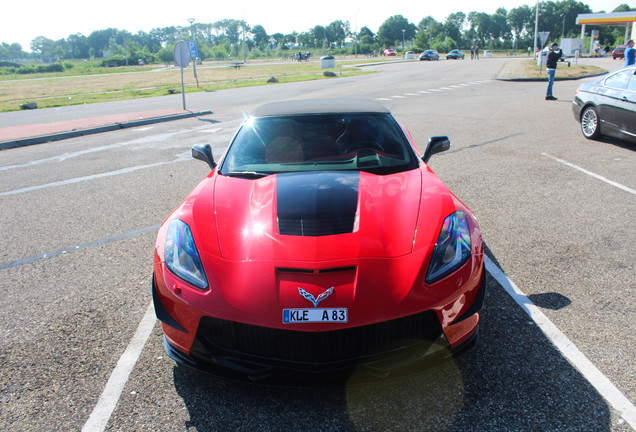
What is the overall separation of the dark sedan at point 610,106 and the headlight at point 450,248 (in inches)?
286

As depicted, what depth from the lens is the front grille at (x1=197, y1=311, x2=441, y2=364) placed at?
7.55 feet

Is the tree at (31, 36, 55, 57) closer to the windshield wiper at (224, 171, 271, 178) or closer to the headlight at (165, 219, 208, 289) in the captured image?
the windshield wiper at (224, 171, 271, 178)

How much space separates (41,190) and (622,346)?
7.40 meters

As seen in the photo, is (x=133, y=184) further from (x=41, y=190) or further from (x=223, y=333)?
(x=223, y=333)

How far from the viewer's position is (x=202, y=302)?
7.95 ft

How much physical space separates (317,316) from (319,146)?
6.09 feet

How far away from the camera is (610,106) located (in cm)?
893

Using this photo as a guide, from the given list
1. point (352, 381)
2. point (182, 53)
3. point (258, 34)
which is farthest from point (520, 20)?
point (352, 381)

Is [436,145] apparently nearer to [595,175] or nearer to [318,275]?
[318,275]

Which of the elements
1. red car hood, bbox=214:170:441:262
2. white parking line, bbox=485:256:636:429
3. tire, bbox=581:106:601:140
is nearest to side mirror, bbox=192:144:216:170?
red car hood, bbox=214:170:441:262

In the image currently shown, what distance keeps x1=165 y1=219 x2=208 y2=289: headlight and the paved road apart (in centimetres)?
63

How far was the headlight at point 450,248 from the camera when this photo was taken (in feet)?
8.34

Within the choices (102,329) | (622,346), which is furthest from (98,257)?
(622,346)

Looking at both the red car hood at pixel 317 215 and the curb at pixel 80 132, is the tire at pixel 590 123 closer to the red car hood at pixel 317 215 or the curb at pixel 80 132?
the red car hood at pixel 317 215
